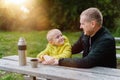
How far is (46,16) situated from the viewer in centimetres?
1286

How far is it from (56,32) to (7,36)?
7.66 metres

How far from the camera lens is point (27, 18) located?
42.7 ft

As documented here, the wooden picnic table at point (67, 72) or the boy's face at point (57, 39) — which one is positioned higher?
the boy's face at point (57, 39)

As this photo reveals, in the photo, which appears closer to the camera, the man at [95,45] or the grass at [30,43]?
the man at [95,45]

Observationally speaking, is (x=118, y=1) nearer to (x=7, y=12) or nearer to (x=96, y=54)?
(x=7, y=12)

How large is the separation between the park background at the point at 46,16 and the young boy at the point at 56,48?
23.9 feet

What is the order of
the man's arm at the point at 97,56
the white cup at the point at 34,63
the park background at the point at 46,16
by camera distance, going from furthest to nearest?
1. the park background at the point at 46,16
2. the white cup at the point at 34,63
3. the man's arm at the point at 97,56

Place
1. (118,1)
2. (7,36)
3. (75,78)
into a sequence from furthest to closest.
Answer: (118,1), (7,36), (75,78)

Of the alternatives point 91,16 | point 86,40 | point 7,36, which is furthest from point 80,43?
point 7,36

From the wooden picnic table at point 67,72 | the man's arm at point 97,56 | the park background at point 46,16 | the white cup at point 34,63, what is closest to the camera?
the wooden picnic table at point 67,72

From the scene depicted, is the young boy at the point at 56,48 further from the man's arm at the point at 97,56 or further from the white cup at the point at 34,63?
the man's arm at the point at 97,56

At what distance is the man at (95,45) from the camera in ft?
12.1

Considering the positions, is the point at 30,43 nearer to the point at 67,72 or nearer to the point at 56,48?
the point at 56,48

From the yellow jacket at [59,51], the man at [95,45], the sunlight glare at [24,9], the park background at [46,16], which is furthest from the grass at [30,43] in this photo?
the man at [95,45]
